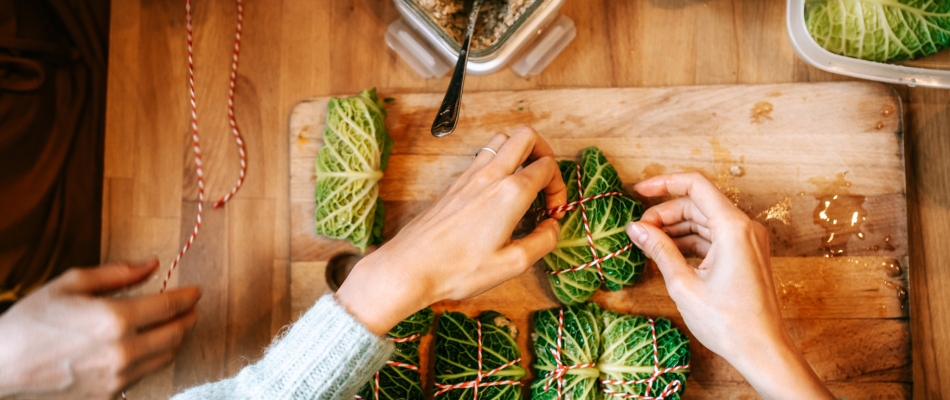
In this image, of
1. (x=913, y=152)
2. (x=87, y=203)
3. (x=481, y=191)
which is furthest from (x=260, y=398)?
(x=913, y=152)

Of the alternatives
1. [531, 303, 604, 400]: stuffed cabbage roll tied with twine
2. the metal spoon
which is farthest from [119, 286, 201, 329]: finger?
[531, 303, 604, 400]: stuffed cabbage roll tied with twine

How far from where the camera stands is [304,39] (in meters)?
3.60

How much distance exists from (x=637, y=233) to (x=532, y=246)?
2.21ft

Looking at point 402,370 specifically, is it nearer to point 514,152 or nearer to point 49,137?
point 514,152

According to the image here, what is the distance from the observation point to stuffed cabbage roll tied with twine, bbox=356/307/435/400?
10.5 ft

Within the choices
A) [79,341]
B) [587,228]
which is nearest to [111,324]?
[79,341]

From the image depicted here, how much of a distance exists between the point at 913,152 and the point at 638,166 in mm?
1815

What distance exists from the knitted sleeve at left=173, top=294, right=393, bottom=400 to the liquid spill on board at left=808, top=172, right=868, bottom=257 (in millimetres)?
2760

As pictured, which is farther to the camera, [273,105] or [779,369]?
[273,105]

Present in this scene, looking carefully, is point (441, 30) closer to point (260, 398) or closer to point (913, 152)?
point (260, 398)

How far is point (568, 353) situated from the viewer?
10.5 feet

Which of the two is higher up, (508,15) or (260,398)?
(508,15)

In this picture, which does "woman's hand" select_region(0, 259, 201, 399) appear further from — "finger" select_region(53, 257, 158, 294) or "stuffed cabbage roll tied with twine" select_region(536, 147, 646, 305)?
"stuffed cabbage roll tied with twine" select_region(536, 147, 646, 305)

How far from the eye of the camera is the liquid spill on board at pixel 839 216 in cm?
334
